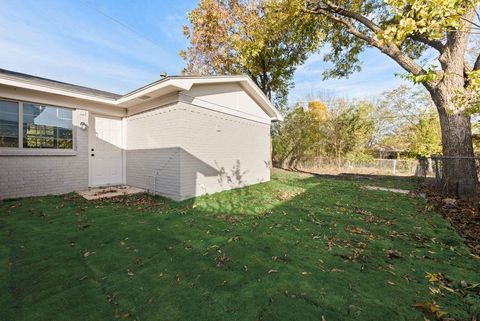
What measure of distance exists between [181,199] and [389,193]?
24.5ft

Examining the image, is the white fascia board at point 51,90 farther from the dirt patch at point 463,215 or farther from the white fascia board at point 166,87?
the dirt patch at point 463,215

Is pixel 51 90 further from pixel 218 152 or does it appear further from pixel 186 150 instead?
pixel 218 152

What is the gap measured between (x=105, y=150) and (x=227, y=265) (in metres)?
6.65

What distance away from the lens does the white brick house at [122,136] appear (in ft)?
18.9

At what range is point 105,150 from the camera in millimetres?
7508

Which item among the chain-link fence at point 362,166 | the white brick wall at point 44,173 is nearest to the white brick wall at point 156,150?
the white brick wall at point 44,173

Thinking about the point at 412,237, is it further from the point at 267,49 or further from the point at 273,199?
the point at 267,49

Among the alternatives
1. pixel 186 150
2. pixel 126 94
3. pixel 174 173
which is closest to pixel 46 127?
pixel 126 94

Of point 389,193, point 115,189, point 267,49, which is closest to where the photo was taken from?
point 115,189

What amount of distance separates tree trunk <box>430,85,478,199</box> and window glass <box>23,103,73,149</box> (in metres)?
11.4

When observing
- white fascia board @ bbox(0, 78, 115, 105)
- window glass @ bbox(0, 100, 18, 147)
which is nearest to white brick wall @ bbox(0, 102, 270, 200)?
window glass @ bbox(0, 100, 18, 147)

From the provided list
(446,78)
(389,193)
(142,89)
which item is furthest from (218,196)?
(446,78)

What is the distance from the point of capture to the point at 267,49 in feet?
46.0

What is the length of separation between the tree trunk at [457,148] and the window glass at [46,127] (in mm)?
11440
